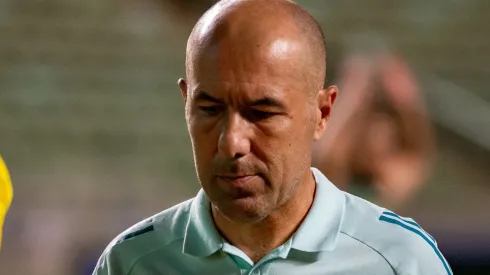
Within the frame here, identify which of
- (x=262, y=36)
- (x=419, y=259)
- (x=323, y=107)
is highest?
(x=262, y=36)

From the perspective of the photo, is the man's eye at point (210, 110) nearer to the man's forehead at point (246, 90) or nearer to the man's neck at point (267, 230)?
the man's forehead at point (246, 90)

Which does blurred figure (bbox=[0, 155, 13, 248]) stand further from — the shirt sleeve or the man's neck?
the shirt sleeve

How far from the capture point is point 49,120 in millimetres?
5266

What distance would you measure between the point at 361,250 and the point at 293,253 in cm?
15

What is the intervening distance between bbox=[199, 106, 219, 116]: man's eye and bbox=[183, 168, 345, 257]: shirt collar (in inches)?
11.2

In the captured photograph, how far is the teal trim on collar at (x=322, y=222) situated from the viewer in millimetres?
1955

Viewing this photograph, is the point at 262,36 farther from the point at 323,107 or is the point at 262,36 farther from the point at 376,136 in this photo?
the point at 376,136

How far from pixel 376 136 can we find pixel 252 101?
9.63 feet

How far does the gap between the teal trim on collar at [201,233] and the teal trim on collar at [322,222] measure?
0.18 metres

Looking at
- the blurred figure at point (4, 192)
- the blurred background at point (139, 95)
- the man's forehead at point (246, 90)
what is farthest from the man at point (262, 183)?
the blurred background at point (139, 95)

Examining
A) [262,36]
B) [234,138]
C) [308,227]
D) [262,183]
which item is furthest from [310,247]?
[262,36]

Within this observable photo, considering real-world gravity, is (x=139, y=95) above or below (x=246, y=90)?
below

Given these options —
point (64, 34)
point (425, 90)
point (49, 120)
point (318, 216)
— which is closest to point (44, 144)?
point (49, 120)

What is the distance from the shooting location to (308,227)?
1.98 metres
